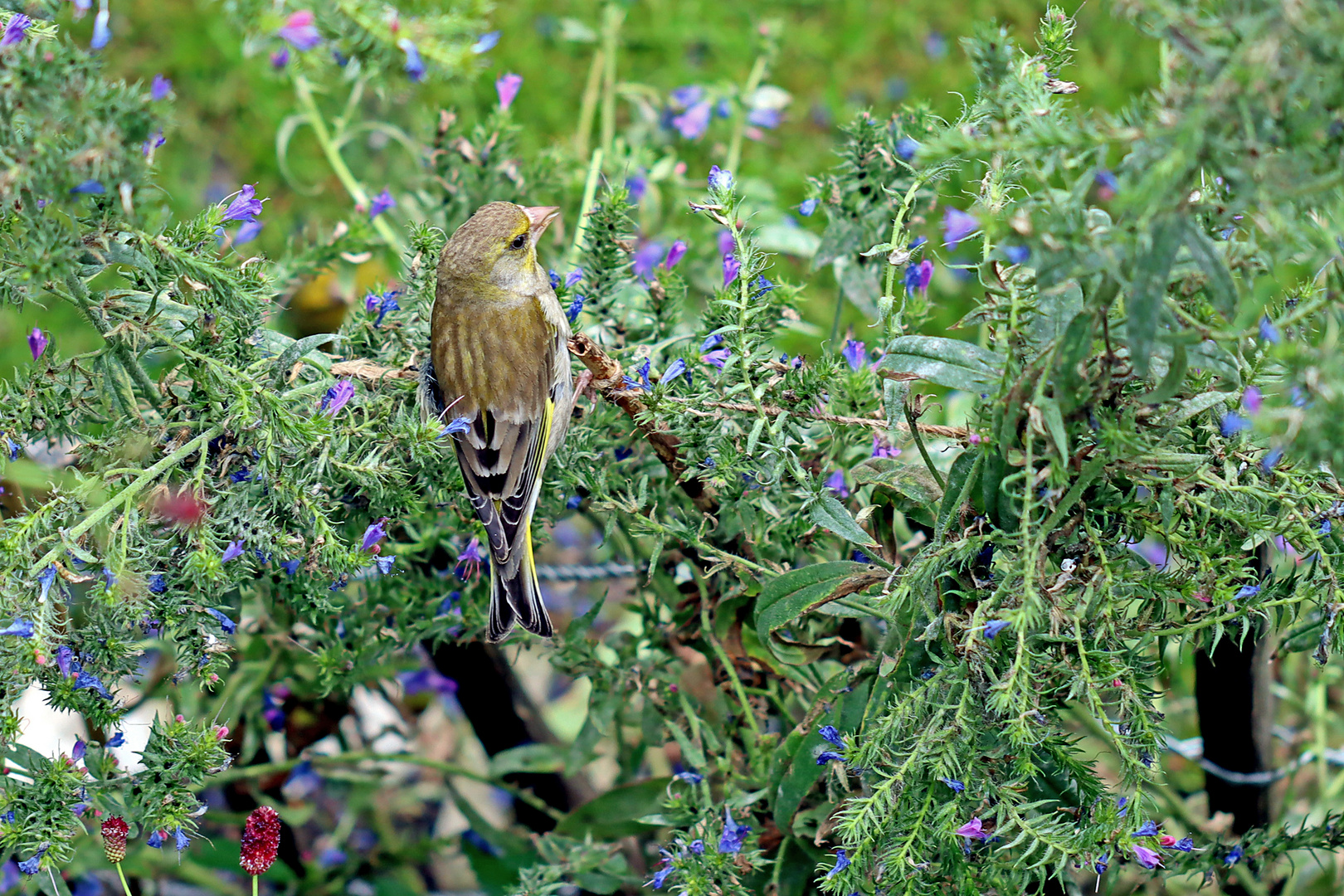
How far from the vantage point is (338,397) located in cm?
153

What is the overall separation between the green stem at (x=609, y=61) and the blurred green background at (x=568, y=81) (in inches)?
15.7

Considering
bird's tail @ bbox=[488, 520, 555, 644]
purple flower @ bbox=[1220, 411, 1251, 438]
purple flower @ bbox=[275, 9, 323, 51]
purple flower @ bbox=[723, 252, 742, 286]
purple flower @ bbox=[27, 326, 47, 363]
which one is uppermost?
purple flower @ bbox=[275, 9, 323, 51]

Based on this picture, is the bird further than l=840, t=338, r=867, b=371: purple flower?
Yes

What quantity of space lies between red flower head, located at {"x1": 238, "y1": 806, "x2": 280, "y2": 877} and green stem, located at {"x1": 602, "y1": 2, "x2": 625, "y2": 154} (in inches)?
58.3

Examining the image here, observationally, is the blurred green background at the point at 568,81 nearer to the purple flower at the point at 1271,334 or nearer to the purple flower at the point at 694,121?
the purple flower at the point at 694,121

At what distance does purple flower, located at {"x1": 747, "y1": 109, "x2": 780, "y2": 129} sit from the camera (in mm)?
2701

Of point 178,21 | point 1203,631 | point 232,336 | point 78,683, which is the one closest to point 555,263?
point 232,336

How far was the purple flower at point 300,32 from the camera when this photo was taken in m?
1.45

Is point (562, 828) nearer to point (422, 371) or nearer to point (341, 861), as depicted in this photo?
point (341, 861)

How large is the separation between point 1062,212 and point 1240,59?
20 centimetres

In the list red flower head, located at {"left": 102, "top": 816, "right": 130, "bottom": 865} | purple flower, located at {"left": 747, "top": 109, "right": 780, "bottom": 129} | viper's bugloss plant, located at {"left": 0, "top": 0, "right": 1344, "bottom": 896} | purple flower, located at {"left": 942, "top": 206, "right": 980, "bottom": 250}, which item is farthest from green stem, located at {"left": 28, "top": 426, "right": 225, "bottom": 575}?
purple flower, located at {"left": 747, "top": 109, "right": 780, "bottom": 129}

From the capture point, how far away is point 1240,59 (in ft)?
2.80

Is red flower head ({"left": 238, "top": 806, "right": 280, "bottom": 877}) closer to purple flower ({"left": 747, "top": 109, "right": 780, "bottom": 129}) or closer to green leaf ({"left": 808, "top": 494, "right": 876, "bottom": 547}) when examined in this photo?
green leaf ({"left": 808, "top": 494, "right": 876, "bottom": 547})

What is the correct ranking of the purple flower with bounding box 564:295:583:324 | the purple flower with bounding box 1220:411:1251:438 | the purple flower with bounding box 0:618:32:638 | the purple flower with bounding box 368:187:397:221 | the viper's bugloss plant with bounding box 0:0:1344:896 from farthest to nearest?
the purple flower with bounding box 368:187:397:221, the purple flower with bounding box 564:295:583:324, the purple flower with bounding box 0:618:32:638, the purple flower with bounding box 1220:411:1251:438, the viper's bugloss plant with bounding box 0:0:1344:896
